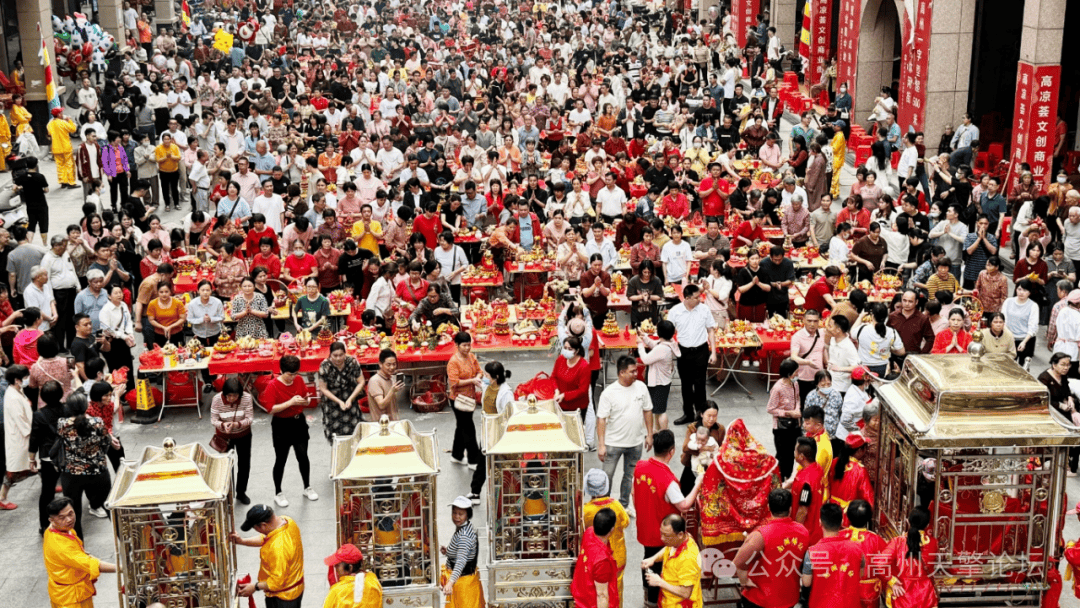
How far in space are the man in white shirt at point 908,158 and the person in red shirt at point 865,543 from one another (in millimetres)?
14038

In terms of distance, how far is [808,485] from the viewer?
998cm

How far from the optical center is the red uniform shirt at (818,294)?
15.2 metres

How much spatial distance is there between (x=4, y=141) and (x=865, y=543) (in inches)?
892

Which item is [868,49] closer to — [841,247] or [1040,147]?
[1040,147]

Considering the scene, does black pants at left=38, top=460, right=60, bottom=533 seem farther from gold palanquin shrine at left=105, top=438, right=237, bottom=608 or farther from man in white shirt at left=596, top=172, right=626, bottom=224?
man in white shirt at left=596, top=172, right=626, bottom=224

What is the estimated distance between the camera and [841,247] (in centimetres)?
1705

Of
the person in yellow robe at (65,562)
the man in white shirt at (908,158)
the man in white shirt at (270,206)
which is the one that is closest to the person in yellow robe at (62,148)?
the man in white shirt at (270,206)

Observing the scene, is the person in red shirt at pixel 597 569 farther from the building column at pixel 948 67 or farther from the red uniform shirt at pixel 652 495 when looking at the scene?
the building column at pixel 948 67

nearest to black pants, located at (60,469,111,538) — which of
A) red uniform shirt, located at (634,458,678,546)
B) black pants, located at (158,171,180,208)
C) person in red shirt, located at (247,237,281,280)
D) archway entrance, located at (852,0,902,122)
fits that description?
red uniform shirt, located at (634,458,678,546)

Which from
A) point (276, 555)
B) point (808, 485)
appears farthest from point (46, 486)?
point (808, 485)

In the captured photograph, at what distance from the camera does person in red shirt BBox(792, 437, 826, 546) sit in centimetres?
999

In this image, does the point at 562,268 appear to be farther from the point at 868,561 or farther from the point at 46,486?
the point at 868,561

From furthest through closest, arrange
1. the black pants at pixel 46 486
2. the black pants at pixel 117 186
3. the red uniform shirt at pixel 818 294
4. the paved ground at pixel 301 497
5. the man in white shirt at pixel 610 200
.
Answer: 1. the black pants at pixel 117 186
2. the man in white shirt at pixel 610 200
3. the red uniform shirt at pixel 818 294
4. the black pants at pixel 46 486
5. the paved ground at pixel 301 497

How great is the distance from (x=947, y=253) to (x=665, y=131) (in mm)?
10867
